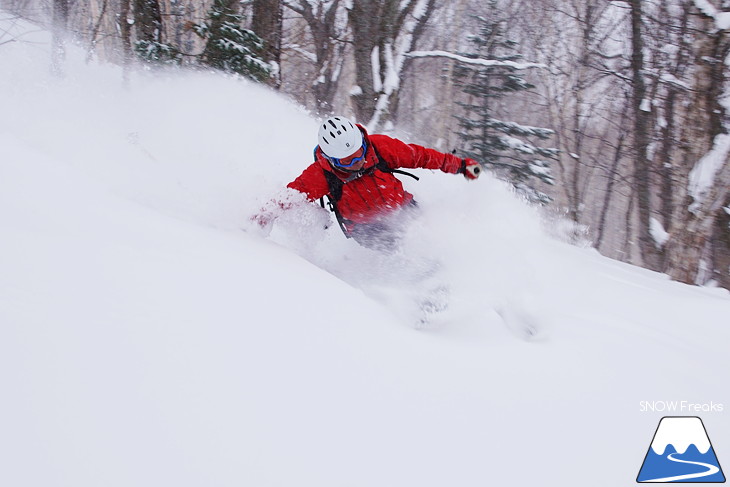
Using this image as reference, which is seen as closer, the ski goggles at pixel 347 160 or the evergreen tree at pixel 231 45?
the ski goggles at pixel 347 160

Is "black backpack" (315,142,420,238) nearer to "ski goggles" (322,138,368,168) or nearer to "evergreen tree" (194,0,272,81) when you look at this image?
"ski goggles" (322,138,368,168)

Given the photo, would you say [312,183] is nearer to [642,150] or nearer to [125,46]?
[642,150]

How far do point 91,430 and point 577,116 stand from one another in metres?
16.2

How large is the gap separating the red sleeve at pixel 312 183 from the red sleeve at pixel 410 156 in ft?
1.66

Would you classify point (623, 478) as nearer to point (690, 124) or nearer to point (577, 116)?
point (690, 124)

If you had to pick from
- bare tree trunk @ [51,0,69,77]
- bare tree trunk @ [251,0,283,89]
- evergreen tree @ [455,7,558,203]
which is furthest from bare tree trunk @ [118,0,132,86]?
evergreen tree @ [455,7,558,203]

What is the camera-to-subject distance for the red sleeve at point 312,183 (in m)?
4.11

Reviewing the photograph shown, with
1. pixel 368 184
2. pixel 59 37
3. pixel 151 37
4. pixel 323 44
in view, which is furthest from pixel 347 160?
pixel 323 44

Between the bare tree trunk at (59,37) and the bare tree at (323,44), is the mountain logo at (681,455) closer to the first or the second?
the bare tree trunk at (59,37)

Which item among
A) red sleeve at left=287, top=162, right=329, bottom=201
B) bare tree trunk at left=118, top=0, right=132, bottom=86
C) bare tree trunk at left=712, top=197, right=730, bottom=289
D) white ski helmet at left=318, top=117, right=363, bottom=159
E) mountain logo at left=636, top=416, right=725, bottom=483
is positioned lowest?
bare tree trunk at left=712, top=197, right=730, bottom=289

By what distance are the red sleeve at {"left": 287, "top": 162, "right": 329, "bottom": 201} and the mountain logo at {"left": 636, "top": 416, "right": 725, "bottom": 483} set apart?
9.07ft

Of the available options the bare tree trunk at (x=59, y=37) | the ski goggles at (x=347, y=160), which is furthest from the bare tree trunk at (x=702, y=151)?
the bare tree trunk at (x=59, y=37)

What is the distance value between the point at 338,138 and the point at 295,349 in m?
2.10

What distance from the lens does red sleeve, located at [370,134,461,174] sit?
418cm
